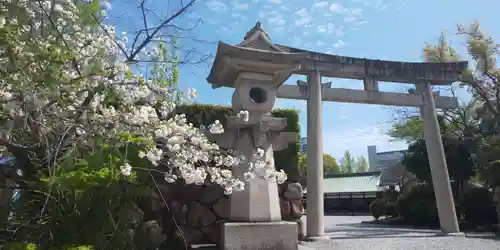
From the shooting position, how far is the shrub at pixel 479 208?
438 inches

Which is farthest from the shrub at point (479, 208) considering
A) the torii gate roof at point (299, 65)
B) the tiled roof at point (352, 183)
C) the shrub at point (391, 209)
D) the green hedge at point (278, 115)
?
the tiled roof at point (352, 183)

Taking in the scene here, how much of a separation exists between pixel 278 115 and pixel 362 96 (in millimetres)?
3227

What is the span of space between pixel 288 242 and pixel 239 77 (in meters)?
2.22

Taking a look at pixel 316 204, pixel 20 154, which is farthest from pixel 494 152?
pixel 20 154

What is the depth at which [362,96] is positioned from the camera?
28.4 ft

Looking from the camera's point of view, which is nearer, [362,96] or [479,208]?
[362,96]

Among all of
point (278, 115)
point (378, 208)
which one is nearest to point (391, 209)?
point (378, 208)

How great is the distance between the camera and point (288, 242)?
4.20 metres

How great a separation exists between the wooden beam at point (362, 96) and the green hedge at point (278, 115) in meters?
1.35

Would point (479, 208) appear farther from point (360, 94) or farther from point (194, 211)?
point (194, 211)

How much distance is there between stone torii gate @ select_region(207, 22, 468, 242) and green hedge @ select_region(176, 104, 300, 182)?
77cm

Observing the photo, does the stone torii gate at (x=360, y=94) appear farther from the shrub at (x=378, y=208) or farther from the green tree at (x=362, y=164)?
the green tree at (x=362, y=164)

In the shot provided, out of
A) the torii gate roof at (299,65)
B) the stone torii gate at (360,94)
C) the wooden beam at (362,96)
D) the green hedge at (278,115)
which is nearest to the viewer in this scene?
the torii gate roof at (299,65)

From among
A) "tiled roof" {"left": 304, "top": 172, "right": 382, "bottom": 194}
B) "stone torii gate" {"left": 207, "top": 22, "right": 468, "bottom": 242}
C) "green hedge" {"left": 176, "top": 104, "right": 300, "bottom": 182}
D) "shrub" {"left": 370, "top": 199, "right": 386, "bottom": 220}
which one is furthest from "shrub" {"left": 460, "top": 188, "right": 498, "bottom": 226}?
"tiled roof" {"left": 304, "top": 172, "right": 382, "bottom": 194}
